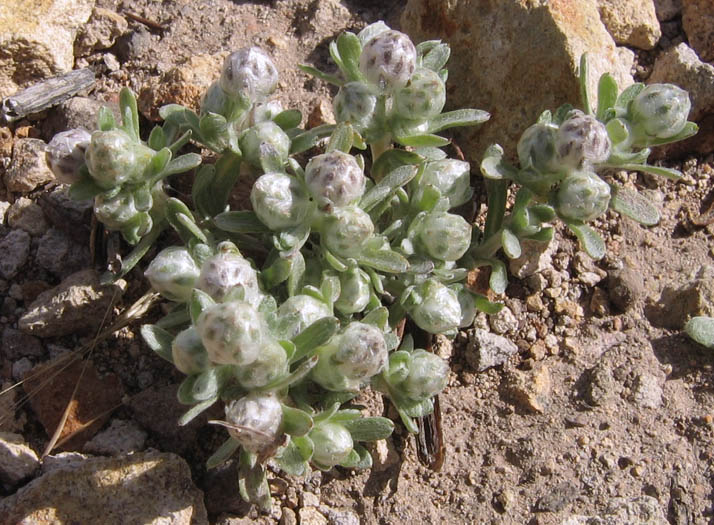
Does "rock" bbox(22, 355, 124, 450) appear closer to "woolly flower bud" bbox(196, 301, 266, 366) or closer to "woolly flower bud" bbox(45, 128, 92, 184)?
"woolly flower bud" bbox(45, 128, 92, 184)

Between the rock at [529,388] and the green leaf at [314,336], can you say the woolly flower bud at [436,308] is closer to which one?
the rock at [529,388]

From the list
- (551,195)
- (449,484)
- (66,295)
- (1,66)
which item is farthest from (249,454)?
(1,66)

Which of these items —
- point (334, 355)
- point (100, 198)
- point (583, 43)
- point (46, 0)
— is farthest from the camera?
point (46, 0)

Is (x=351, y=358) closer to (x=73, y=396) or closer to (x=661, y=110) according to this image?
(x=73, y=396)

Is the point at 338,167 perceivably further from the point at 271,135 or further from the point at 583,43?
the point at 583,43

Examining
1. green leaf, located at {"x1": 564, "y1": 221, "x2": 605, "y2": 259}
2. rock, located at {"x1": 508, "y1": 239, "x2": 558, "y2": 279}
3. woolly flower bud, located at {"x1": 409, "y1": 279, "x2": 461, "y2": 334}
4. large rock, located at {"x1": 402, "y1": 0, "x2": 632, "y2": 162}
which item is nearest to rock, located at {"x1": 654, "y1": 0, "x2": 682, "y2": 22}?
large rock, located at {"x1": 402, "y1": 0, "x2": 632, "y2": 162}

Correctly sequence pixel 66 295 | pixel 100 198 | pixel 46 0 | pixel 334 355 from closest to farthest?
pixel 334 355, pixel 100 198, pixel 66 295, pixel 46 0
